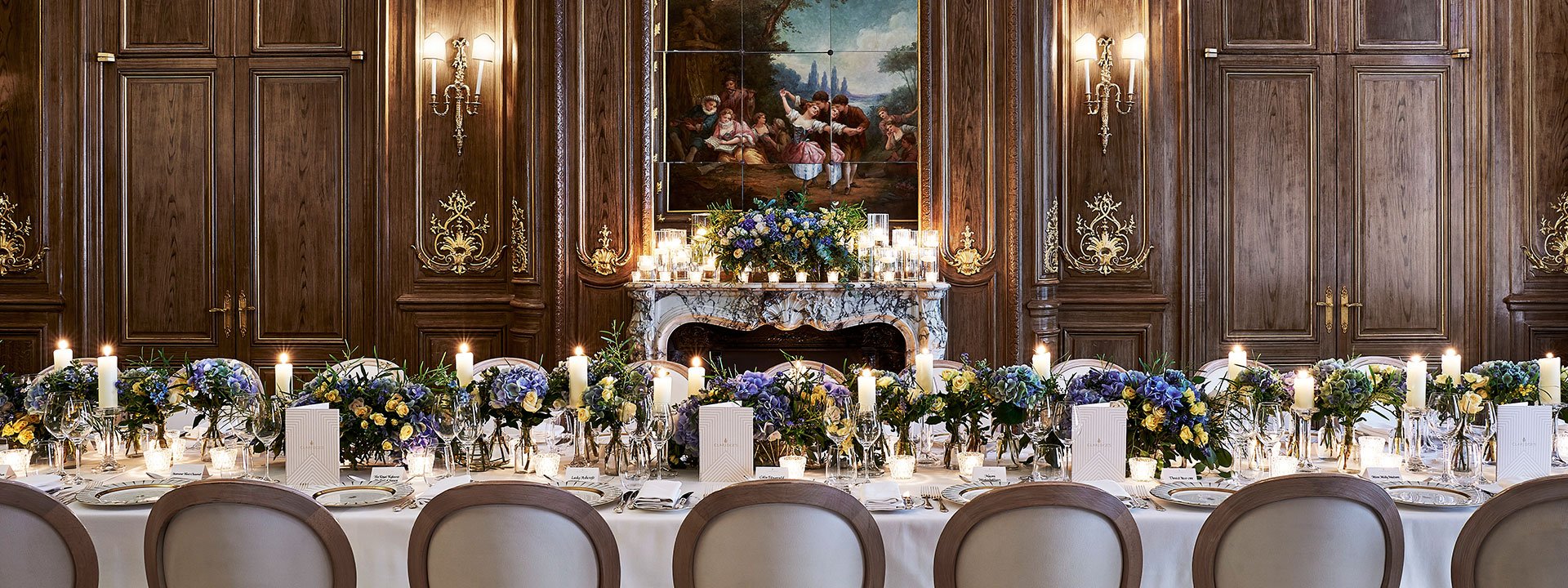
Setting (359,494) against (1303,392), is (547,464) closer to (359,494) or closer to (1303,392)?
(359,494)

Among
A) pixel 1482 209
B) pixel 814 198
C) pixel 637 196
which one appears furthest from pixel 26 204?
pixel 1482 209

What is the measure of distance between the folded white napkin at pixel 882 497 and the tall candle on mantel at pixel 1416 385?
1447 millimetres

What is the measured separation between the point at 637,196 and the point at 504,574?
4413 mm

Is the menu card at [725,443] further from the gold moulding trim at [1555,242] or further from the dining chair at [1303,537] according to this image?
the gold moulding trim at [1555,242]

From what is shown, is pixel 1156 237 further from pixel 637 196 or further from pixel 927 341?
pixel 637 196

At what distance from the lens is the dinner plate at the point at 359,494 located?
8.76 ft

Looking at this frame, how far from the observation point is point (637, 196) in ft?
21.5

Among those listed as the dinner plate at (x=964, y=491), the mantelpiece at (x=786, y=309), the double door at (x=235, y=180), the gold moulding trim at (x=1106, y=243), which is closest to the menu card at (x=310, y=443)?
the dinner plate at (x=964, y=491)

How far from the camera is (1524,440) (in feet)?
9.68

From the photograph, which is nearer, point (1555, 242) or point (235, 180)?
point (1555, 242)

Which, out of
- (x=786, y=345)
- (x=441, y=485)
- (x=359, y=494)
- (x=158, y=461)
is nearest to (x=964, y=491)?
(x=441, y=485)

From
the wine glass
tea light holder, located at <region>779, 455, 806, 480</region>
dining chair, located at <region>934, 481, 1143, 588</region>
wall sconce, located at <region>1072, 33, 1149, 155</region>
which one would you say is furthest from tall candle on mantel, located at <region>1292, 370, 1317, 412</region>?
wall sconce, located at <region>1072, 33, 1149, 155</region>

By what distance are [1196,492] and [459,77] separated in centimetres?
514

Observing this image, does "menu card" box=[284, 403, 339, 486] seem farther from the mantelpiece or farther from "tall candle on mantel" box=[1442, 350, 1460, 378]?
the mantelpiece
